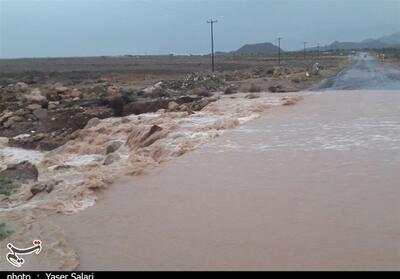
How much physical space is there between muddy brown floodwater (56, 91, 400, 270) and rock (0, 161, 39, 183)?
3.14 m

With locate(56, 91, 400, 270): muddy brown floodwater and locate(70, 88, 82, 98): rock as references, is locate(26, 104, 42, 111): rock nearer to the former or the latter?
locate(70, 88, 82, 98): rock

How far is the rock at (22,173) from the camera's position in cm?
1214

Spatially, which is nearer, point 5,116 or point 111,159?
point 111,159

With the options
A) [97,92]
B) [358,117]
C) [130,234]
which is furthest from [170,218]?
[97,92]

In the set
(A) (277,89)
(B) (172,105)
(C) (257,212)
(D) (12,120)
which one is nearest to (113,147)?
(B) (172,105)

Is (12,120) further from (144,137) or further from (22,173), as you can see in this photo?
(22,173)

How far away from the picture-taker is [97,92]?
32000mm

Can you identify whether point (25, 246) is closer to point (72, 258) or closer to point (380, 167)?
point (72, 258)

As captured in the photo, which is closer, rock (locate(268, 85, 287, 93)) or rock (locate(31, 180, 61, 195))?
rock (locate(31, 180, 61, 195))

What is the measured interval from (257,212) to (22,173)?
23.6ft

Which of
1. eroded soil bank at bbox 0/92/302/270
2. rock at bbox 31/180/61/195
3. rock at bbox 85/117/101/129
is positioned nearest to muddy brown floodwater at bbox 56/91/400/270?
eroded soil bank at bbox 0/92/302/270

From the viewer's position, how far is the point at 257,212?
756 cm

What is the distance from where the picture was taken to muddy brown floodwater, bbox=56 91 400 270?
589 cm

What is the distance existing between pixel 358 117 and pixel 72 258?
Answer: 1335 cm
